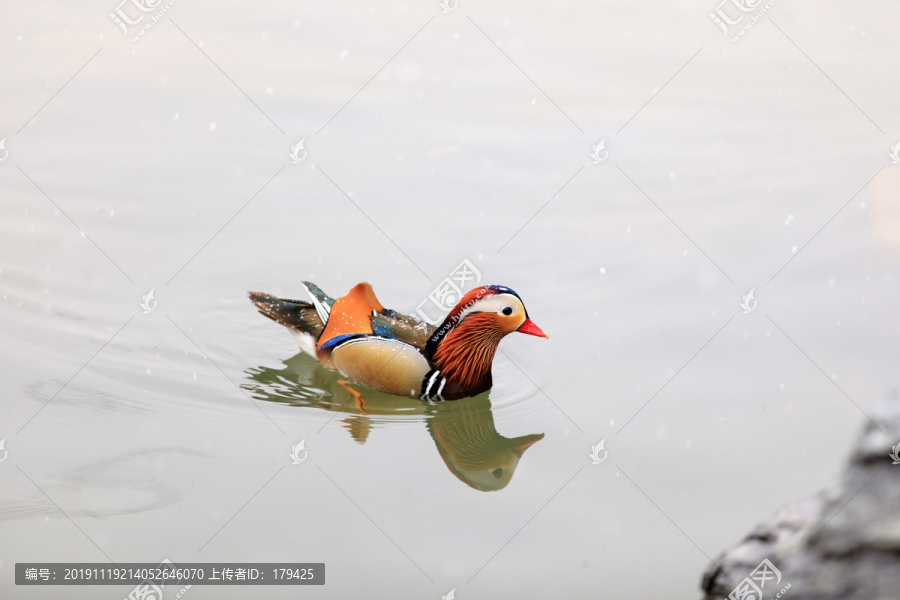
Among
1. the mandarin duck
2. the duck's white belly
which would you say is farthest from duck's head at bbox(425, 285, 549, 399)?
the duck's white belly

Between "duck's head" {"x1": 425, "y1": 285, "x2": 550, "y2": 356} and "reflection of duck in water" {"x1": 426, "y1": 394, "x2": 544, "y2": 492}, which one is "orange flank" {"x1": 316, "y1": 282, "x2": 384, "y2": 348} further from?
"reflection of duck in water" {"x1": 426, "y1": 394, "x2": 544, "y2": 492}

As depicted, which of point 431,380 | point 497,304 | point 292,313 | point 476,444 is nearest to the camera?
point 476,444

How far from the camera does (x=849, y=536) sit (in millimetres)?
2588

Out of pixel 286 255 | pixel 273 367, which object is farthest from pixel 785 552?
pixel 286 255

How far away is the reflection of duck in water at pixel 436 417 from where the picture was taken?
5766 mm

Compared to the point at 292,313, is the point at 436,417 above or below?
below

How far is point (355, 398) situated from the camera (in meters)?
6.42

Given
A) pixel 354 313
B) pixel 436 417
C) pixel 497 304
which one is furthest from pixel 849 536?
pixel 354 313

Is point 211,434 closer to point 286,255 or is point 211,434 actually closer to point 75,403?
point 75,403

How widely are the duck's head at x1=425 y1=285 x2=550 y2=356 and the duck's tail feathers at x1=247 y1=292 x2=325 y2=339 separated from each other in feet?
3.75

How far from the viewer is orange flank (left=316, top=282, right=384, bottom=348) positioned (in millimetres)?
6477

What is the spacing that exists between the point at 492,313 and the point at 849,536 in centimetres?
371

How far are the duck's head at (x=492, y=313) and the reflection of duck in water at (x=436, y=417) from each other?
0.53 m

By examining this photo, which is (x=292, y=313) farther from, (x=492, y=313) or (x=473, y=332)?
(x=492, y=313)
